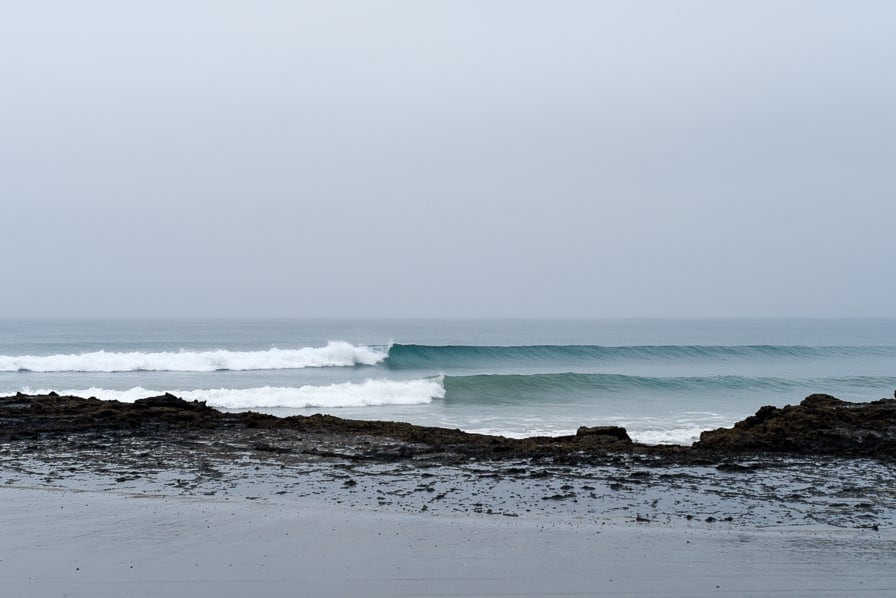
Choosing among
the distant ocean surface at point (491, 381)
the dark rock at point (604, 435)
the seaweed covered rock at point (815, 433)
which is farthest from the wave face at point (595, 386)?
the dark rock at point (604, 435)

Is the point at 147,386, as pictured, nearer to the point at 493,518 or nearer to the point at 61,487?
the point at 61,487

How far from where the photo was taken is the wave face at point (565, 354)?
49.8 metres

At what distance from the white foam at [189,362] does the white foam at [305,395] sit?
48.6 feet

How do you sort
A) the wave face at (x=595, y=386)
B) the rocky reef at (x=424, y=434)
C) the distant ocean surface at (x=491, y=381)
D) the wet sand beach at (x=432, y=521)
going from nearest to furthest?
the wet sand beach at (x=432, y=521)
the rocky reef at (x=424, y=434)
the distant ocean surface at (x=491, y=381)
the wave face at (x=595, y=386)

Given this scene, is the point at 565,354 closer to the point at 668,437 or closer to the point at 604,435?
the point at 668,437

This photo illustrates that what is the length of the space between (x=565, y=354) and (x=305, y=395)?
107 ft

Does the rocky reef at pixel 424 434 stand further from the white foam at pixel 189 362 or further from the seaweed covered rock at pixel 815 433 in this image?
the white foam at pixel 189 362

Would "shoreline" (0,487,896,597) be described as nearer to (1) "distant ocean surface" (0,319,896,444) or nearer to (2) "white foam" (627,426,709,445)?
(2) "white foam" (627,426,709,445)

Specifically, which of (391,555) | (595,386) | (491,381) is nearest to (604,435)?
(391,555)

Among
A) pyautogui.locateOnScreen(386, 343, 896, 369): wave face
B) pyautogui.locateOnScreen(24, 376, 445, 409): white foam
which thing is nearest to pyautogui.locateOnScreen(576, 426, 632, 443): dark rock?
pyautogui.locateOnScreen(24, 376, 445, 409): white foam

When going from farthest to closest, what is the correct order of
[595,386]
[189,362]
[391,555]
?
[189,362] → [595,386] → [391,555]

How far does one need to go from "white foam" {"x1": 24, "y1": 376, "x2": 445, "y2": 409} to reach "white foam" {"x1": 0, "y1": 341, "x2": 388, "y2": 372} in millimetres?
14816

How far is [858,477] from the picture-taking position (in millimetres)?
10234

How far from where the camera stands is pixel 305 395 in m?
26.2
